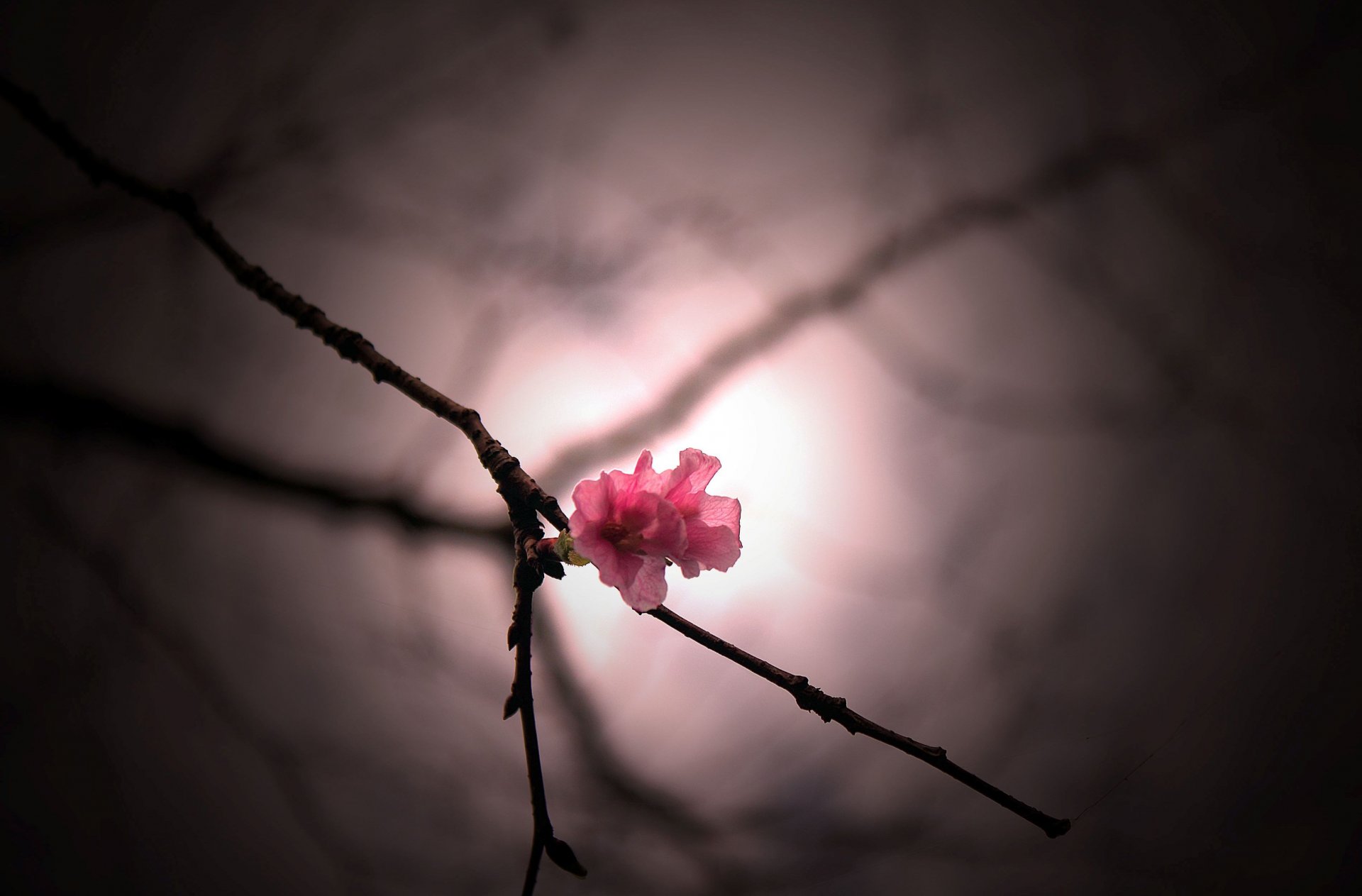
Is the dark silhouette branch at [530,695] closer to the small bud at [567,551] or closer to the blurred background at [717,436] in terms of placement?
the small bud at [567,551]

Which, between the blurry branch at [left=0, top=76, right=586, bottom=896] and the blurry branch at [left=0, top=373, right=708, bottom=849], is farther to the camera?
the blurry branch at [left=0, top=373, right=708, bottom=849]

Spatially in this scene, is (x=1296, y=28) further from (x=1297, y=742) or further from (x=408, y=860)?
(x=408, y=860)

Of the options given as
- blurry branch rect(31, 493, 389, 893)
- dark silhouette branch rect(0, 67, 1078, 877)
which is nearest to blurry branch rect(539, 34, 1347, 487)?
dark silhouette branch rect(0, 67, 1078, 877)

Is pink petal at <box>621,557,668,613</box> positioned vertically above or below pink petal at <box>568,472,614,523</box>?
below

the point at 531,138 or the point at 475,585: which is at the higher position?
the point at 531,138

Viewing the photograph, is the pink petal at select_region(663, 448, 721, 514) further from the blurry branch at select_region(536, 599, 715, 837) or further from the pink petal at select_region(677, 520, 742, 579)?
the blurry branch at select_region(536, 599, 715, 837)

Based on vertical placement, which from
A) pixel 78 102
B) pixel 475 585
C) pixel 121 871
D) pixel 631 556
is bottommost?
pixel 121 871

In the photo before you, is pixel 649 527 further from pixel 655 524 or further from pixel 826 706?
pixel 826 706

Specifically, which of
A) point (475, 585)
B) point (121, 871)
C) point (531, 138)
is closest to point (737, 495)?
point (475, 585)
